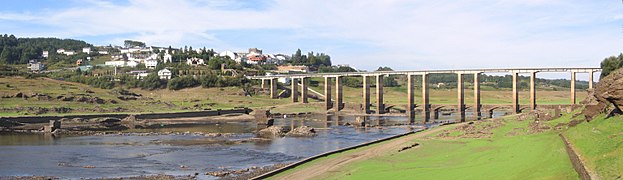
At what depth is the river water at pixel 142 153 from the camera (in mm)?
48938

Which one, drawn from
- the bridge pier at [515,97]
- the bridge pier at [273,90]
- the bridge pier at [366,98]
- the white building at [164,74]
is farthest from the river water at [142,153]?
the white building at [164,74]

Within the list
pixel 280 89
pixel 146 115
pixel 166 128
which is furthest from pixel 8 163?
pixel 280 89

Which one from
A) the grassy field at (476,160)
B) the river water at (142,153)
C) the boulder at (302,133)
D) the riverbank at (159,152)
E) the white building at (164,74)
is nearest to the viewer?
the grassy field at (476,160)

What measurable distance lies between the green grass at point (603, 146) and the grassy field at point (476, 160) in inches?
34.4

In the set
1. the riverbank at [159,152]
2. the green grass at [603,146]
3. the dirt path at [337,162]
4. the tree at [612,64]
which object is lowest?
the riverbank at [159,152]

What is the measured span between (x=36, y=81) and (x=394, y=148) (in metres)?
125

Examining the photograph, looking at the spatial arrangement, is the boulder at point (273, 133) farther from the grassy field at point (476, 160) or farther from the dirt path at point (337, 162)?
the grassy field at point (476, 160)

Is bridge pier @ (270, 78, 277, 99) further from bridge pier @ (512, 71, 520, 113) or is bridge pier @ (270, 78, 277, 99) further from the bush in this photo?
bridge pier @ (512, 71, 520, 113)

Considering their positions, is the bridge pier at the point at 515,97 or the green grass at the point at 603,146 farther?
the bridge pier at the point at 515,97

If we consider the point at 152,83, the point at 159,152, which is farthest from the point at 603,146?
the point at 152,83

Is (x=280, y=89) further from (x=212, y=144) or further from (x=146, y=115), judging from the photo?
(x=212, y=144)

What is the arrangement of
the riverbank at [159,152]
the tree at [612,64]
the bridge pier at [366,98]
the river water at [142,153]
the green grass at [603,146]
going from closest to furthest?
the green grass at [603,146] < the riverbank at [159,152] < the river water at [142,153] < the tree at [612,64] < the bridge pier at [366,98]

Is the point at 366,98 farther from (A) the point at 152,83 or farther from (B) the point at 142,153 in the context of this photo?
(B) the point at 142,153

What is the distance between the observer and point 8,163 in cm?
5288
